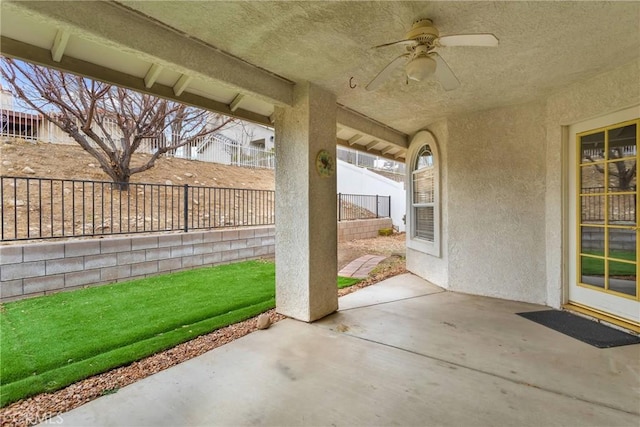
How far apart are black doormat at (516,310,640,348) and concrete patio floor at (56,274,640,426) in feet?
0.41

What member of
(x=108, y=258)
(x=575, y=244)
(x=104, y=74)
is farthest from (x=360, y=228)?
(x=104, y=74)

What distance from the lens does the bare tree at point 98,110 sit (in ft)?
20.7

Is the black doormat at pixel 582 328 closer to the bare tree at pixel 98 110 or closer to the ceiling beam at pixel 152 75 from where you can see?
the ceiling beam at pixel 152 75

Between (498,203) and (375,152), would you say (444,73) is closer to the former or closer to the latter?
(498,203)

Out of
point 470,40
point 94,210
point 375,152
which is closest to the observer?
point 470,40

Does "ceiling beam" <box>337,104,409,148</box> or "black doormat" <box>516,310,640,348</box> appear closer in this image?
"black doormat" <box>516,310,640,348</box>

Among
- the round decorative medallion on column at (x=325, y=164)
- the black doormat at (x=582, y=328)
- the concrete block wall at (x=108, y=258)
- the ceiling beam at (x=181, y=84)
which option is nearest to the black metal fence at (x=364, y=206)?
the concrete block wall at (x=108, y=258)

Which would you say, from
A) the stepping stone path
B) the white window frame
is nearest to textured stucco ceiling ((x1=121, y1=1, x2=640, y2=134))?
the white window frame

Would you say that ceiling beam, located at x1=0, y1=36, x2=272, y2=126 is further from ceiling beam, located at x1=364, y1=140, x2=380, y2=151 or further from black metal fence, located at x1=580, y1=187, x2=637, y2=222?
black metal fence, located at x1=580, y1=187, x2=637, y2=222

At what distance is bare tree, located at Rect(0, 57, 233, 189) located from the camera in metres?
6.31

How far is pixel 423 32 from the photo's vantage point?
2.21 meters

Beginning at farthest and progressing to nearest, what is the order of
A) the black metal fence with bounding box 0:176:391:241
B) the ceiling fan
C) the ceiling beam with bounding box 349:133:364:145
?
the ceiling beam with bounding box 349:133:364:145, the black metal fence with bounding box 0:176:391:241, the ceiling fan

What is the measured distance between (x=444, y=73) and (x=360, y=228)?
333 inches

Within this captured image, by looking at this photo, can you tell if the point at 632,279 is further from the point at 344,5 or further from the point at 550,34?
the point at 344,5
